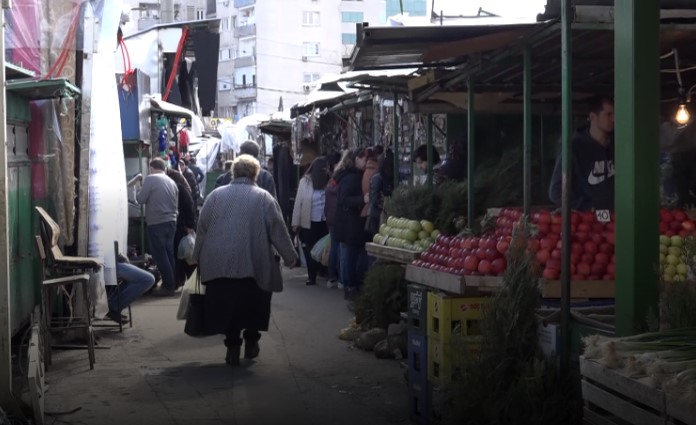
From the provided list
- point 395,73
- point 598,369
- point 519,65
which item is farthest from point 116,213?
point 598,369

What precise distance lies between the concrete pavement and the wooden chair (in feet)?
1.01

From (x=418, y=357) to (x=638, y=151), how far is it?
2799mm

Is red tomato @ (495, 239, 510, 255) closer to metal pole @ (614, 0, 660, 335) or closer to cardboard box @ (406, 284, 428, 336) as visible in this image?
cardboard box @ (406, 284, 428, 336)

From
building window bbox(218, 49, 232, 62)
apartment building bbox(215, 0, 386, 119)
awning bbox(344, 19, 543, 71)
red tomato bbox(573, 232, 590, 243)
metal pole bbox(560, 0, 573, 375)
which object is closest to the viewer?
metal pole bbox(560, 0, 573, 375)

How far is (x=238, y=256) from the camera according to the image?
987cm

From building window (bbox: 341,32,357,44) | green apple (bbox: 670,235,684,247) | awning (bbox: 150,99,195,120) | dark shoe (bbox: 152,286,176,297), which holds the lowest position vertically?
dark shoe (bbox: 152,286,176,297)

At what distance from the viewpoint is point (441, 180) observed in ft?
40.0

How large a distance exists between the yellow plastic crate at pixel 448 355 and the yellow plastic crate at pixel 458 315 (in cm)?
8

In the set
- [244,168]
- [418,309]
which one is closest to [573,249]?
[418,309]

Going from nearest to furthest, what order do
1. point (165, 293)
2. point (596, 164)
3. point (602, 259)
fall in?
point (602, 259)
point (596, 164)
point (165, 293)

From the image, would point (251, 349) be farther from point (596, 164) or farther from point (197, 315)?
point (596, 164)

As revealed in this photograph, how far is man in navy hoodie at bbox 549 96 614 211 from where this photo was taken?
8.20 metres

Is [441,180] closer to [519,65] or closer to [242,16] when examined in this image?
[519,65]

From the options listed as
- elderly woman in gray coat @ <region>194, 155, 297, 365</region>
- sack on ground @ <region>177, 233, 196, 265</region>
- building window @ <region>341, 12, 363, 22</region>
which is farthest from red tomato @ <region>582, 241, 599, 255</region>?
building window @ <region>341, 12, 363, 22</region>
